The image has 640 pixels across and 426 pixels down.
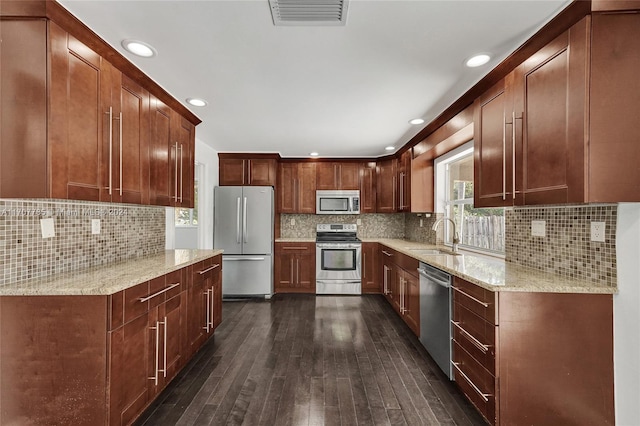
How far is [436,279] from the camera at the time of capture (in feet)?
8.49

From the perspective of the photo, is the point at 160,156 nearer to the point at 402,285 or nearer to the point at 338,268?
the point at 402,285

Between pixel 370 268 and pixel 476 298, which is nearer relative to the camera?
pixel 476 298

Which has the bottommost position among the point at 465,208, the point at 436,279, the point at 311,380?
the point at 311,380

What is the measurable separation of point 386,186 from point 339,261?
5.03ft

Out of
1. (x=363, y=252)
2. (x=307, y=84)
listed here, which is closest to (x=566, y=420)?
(x=307, y=84)

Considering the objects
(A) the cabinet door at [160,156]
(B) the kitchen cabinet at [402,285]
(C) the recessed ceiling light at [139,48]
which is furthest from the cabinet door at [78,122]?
(B) the kitchen cabinet at [402,285]

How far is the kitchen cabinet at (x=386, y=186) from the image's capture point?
16.7 feet

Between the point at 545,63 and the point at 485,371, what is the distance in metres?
1.86

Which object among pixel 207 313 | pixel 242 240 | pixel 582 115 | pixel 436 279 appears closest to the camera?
pixel 582 115

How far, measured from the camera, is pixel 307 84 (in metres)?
2.37

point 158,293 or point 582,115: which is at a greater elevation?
point 582,115

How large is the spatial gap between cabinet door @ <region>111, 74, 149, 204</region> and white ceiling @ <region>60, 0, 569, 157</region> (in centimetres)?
21

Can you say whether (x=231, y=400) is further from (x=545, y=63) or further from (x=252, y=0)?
(x=545, y=63)

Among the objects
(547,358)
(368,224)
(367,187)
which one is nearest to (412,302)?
(547,358)
